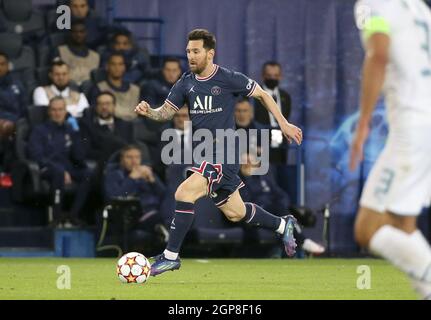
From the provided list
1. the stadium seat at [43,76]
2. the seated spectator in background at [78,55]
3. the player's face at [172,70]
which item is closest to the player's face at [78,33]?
the seated spectator in background at [78,55]

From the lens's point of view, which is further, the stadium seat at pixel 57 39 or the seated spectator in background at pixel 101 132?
the stadium seat at pixel 57 39

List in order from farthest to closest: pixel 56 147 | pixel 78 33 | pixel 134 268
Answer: pixel 78 33 → pixel 56 147 → pixel 134 268

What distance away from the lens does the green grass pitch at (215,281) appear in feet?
30.6

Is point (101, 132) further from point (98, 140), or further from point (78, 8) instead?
point (78, 8)

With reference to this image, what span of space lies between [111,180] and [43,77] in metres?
1.91

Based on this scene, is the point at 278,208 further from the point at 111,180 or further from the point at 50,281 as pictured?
the point at 50,281

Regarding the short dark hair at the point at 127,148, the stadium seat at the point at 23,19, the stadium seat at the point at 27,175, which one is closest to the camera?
the stadium seat at the point at 27,175

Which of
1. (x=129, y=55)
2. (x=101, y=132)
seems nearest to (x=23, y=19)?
(x=129, y=55)

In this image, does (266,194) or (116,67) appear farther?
(116,67)

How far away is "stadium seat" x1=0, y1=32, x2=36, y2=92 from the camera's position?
16.7 metres

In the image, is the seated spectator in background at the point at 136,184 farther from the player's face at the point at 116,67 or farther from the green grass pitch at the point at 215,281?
the player's face at the point at 116,67

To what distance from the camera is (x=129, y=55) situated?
1688cm

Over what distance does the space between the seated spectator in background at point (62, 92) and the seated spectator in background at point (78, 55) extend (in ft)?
1.51

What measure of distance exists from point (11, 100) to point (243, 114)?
3.00m
